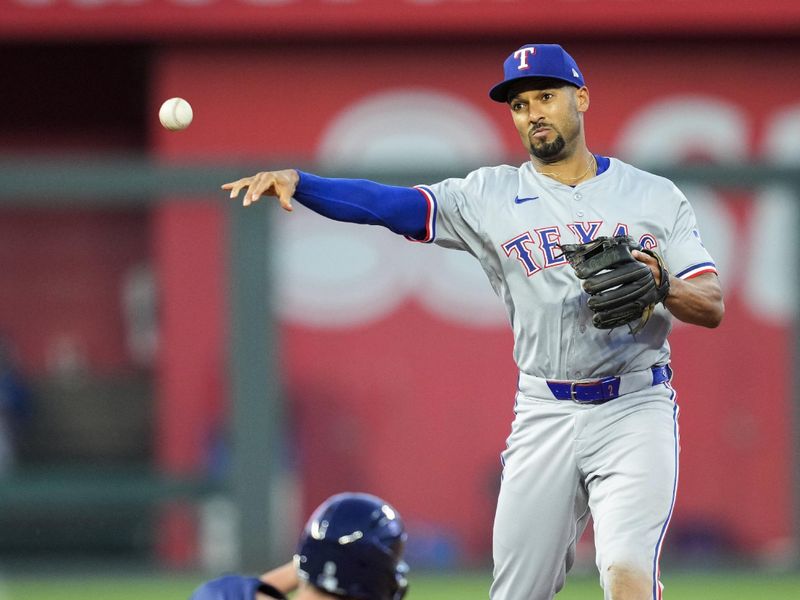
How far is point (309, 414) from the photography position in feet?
34.5

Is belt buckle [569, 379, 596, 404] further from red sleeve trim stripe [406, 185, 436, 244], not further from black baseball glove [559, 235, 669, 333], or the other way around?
red sleeve trim stripe [406, 185, 436, 244]

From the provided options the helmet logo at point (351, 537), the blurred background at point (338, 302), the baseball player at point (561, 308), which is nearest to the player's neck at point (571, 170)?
the baseball player at point (561, 308)

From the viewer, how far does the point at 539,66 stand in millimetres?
4883

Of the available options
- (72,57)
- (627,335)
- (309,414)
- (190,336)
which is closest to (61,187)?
(190,336)

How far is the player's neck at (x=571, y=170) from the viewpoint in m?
5.00

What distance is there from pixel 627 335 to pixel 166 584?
15.5 feet

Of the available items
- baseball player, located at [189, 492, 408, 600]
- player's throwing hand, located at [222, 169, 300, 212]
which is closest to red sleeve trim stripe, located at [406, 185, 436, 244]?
player's throwing hand, located at [222, 169, 300, 212]

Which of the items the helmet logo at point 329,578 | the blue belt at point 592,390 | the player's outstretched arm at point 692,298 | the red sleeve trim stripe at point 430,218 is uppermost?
the red sleeve trim stripe at point 430,218

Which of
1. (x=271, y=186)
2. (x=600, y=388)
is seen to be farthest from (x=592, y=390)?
(x=271, y=186)

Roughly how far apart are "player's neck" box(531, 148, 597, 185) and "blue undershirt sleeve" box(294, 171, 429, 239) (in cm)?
43

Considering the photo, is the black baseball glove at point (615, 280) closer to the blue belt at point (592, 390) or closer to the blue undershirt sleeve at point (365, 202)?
the blue belt at point (592, 390)

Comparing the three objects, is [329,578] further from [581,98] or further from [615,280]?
[581,98]

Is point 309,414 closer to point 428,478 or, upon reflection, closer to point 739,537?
point 428,478

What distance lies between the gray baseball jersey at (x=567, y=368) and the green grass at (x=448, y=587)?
11.0ft
